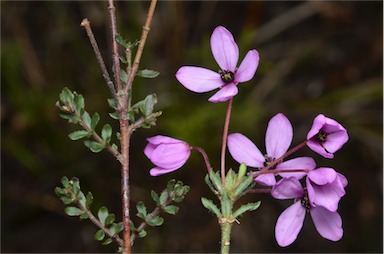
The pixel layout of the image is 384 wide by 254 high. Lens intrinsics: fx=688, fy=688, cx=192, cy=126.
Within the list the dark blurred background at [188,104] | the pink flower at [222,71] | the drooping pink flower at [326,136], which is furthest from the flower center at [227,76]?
the dark blurred background at [188,104]

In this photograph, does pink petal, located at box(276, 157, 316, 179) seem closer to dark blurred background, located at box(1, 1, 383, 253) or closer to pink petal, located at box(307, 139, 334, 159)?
pink petal, located at box(307, 139, 334, 159)

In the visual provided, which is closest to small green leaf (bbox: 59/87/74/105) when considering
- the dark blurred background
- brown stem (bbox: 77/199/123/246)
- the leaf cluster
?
the leaf cluster

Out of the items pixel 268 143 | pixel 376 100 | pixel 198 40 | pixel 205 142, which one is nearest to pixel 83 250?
pixel 205 142

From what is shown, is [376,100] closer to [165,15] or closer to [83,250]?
[165,15]

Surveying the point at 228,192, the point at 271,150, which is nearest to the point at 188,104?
the point at 271,150

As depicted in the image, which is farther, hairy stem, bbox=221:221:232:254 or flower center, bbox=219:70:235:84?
flower center, bbox=219:70:235:84

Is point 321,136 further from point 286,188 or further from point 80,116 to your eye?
point 80,116

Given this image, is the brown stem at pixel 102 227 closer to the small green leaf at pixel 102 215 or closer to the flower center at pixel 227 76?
the small green leaf at pixel 102 215
